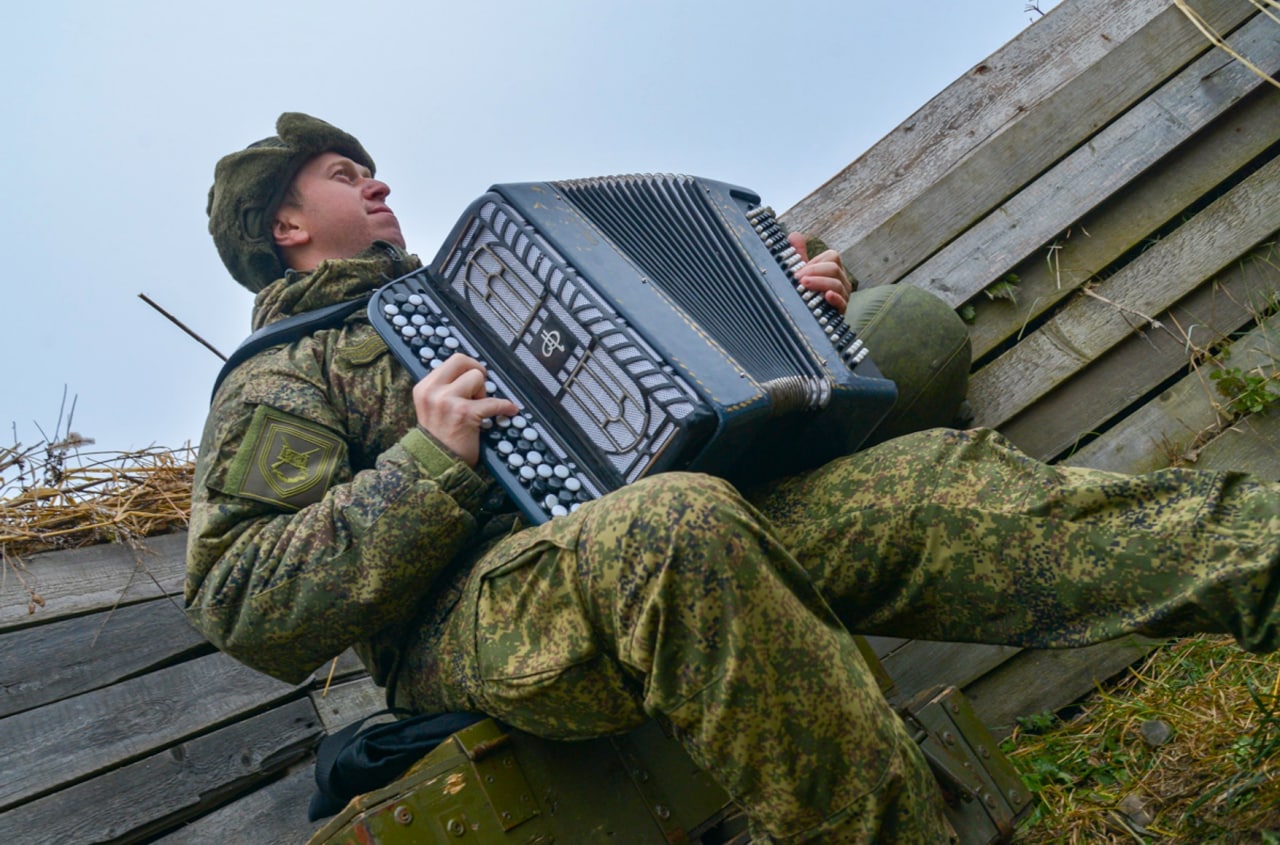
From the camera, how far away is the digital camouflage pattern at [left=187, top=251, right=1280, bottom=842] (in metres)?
1.28

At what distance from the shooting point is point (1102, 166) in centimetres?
269

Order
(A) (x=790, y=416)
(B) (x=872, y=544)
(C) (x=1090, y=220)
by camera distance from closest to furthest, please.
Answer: (B) (x=872, y=544), (A) (x=790, y=416), (C) (x=1090, y=220)

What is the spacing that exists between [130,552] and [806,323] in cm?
168

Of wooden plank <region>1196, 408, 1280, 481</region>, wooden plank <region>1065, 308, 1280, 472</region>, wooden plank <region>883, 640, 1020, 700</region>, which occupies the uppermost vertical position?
wooden plank <region>1065, 308, 1280, 472</region>

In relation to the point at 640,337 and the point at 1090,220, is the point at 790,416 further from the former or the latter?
the point at 1090,220

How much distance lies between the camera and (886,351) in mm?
2322

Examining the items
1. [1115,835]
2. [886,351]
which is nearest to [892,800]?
[1115,835]

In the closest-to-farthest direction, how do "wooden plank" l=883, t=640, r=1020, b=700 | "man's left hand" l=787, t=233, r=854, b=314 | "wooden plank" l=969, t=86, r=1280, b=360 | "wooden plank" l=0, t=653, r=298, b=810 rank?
"wooden plank" l=0, t=653, r=298, b=810, "man's left hand" l=787, t=233, r=854, b=314, "wooden plank" l=883, t=640, r=1020, b=700, "wooden plank" l=969, t=86, r=1280, b=360

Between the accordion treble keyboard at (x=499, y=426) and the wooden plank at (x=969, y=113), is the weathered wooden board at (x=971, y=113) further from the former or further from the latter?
the accordion treble keyboard at (x=499, y=426)

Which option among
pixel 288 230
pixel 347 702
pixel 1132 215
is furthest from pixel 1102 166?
pixel 347 702

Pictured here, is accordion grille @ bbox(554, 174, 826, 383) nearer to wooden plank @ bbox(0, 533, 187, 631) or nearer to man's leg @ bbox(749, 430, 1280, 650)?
man's leg @ bbox(749, 430, 1280, 650)

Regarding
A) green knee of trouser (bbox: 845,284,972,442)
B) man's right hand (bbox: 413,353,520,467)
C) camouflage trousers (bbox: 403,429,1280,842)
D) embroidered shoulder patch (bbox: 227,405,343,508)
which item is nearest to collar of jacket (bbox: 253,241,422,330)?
embroidered shoulder patch (bbox: 227,405,343,508)

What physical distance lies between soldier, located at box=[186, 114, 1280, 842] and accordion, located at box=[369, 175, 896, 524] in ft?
0.28

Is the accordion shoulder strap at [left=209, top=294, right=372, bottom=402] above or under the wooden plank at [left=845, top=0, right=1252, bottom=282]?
above
